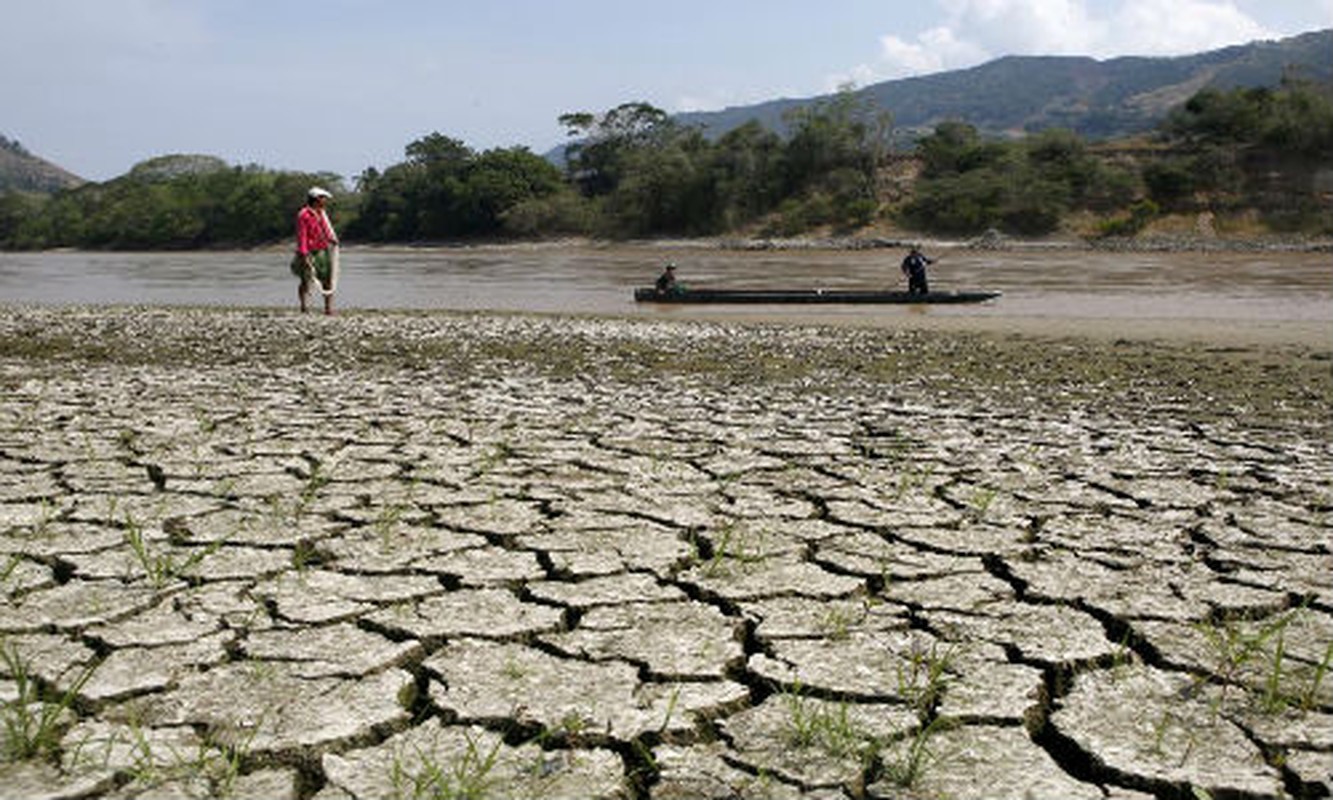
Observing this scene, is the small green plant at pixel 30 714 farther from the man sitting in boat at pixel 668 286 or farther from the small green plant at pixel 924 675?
the man sitting in boat at pixel 668 286

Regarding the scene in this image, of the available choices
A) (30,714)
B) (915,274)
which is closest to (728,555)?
(30,714)

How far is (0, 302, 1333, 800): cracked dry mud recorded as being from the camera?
1.89 metres

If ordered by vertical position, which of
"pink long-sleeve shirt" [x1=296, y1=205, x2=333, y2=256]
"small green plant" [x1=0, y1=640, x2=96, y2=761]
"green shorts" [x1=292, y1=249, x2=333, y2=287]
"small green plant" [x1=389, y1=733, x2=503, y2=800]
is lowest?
"small green plant" [x1=389, y1=733, x2=503, y2=800]

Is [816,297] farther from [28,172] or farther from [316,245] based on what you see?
[28,172]

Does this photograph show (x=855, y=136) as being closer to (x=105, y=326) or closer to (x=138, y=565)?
(x=105, y=326)

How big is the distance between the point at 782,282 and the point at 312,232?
1496cm

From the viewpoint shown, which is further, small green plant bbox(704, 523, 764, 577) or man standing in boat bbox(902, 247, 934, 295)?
man standing in boat bbox(902, 247, 934, 295)

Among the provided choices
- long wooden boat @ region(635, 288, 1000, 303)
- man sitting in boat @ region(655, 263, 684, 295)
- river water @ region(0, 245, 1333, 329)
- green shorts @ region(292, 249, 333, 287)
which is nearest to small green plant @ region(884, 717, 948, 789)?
green shorts @ region(292, 249, 333, 287)

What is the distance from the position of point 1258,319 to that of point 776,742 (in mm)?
13517

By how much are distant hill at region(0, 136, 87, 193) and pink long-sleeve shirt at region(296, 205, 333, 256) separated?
172 metres

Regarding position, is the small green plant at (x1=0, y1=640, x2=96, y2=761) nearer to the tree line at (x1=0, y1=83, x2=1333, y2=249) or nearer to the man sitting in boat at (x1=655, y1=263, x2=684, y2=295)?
the man sitting in boat at (x1=655, y1=263, x2=684, y2=295)

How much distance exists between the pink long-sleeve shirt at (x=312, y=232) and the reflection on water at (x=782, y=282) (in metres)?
4.84

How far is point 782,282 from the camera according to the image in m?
24.2

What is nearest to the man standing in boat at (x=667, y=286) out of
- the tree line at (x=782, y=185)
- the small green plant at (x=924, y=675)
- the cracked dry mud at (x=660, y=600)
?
the cracked dry mud at (x=660, y=600)
